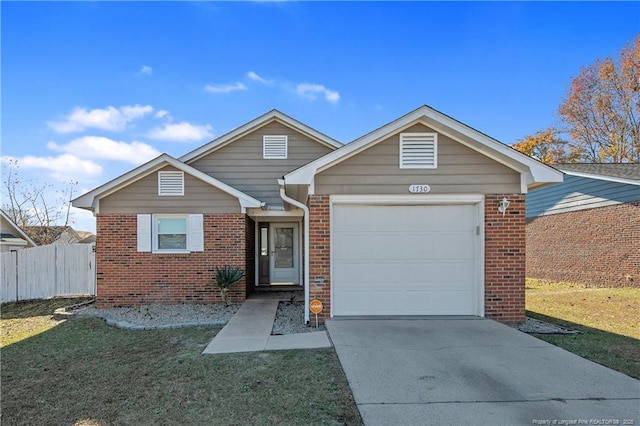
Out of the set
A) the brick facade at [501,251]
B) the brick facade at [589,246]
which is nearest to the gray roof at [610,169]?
the brick facade at [589,246]

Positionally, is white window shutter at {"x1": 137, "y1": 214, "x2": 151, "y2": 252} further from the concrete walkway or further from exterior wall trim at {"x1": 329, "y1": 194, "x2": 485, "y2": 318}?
exterior wall trim at {"x1": 329, "y1": 194, "x2": 485, "y2": 318}

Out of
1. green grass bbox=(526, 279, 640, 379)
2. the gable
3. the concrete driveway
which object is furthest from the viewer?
the gable

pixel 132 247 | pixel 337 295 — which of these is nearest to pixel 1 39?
pixel 132 247

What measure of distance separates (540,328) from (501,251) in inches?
61.9

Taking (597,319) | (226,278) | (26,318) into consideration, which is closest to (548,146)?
(597,319)

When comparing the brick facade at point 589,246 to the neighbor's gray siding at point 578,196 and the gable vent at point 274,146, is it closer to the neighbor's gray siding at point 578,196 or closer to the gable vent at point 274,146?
the neighbor's gray siding at point 578,196

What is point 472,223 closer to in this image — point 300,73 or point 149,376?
point 149,376

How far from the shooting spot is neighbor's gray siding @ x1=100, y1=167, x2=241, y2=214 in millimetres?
10164

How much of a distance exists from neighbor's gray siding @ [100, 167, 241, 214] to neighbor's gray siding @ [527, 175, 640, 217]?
13331 millimetres

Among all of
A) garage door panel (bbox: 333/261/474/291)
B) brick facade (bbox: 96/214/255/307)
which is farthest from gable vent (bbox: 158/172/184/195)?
garage door panel (bbox: 333/261/474/291)

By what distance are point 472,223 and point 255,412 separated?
549 centimetres

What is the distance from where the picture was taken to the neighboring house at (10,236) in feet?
48.0

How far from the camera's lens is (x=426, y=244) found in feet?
24.8

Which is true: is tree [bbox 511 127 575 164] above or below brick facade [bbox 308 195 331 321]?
above
